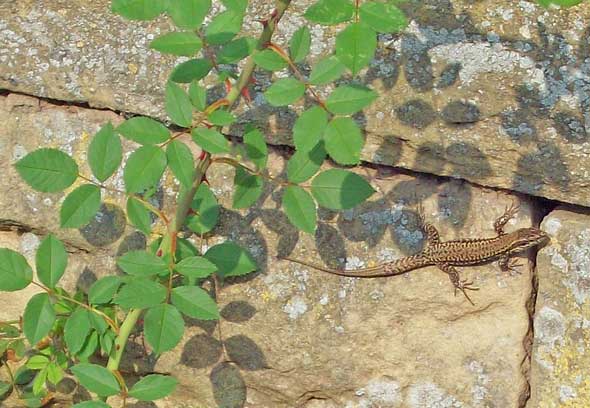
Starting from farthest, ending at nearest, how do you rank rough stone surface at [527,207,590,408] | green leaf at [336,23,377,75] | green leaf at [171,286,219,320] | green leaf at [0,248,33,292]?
rough stone surface at [527,207,590,408] < green leaf at [0,248,33,292] < green leaf at [171,286,219,320] < green leaf at [336,23,377,75]

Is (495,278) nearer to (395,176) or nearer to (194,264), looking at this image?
(395,176)

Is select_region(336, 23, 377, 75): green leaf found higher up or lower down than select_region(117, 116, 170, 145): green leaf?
higher up

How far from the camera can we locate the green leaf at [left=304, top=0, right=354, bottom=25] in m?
2.14

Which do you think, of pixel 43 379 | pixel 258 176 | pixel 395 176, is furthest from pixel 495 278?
pixel 43 379

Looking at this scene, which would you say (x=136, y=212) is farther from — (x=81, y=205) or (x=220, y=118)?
(x=220, y=118)

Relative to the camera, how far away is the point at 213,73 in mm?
3184

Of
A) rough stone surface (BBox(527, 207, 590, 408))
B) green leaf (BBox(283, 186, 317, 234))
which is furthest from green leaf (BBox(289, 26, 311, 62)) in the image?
rough stone surface (BBox(527, 207, 590, 408))

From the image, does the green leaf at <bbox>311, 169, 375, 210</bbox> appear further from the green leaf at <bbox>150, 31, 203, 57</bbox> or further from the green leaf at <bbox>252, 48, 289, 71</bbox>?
the green leaf at <bbox>150, 31, 203, 57</bbox>

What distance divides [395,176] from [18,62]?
1449 mm

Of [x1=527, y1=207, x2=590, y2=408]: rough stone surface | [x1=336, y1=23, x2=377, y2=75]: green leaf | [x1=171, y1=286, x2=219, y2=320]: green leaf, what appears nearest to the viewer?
[x1=336, y1=23, x2=377, y2=75]: green leaf

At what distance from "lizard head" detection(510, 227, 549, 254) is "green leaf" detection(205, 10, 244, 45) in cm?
128

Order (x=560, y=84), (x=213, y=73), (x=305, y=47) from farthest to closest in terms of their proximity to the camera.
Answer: (x=213, y=73) → (x=560, y=84) → (x=305, y=47)

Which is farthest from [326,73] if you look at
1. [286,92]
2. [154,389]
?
[154,389]

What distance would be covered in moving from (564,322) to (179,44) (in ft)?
5.41
